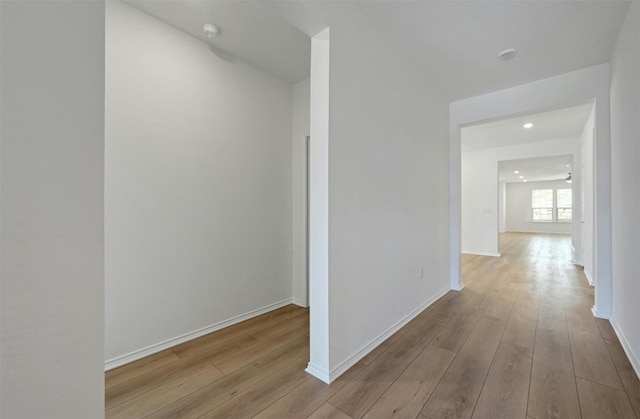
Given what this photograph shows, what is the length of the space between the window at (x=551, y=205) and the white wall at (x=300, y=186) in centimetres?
1451

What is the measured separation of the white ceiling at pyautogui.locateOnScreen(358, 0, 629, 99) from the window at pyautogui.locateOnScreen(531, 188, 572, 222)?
12.9m

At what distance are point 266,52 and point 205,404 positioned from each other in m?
2.83

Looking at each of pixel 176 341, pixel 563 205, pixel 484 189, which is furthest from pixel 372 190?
pixel 563 205

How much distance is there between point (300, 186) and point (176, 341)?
6.30 feet

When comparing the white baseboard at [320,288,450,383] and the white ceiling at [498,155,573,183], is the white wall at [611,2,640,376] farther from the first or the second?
the white ceiling at [498,155,573,183]

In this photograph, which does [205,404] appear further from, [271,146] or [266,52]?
[266,52]

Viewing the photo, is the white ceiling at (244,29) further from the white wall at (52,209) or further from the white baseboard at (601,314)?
the white baseboard at (601,314)

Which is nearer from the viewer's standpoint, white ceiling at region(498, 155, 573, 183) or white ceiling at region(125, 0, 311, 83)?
white ceiling at region(125, 0, 311, 83)

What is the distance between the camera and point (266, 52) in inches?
97.9

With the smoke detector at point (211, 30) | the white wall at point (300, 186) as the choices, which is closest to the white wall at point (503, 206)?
the white wall at point (300, 186)

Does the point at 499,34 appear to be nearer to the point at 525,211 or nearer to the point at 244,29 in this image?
the point at 244,29

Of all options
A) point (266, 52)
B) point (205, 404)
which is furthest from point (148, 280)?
point (266, 52)

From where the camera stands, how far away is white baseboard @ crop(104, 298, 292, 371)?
6.01 ft

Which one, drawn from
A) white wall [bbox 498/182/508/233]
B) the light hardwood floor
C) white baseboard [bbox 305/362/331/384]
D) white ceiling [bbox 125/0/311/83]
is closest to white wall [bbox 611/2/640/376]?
the light hardwood floor
